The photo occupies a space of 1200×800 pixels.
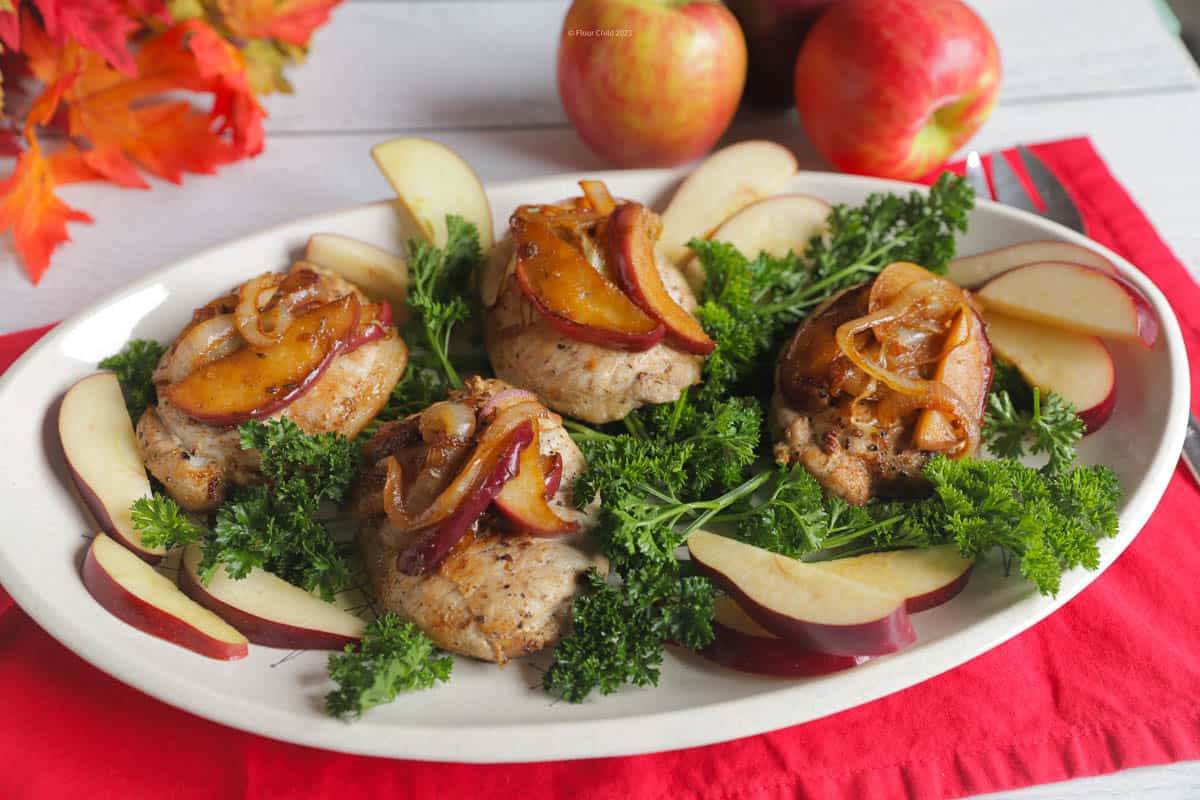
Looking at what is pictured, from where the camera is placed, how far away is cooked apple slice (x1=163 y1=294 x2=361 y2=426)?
105 inches

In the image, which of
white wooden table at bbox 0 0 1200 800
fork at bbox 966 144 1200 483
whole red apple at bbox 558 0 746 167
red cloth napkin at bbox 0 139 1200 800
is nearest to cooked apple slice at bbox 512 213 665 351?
red cloth napkin at bbox 0 139 1200 800

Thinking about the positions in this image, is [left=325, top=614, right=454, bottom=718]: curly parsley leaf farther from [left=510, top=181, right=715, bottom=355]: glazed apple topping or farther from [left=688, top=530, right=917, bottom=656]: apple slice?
[left=510, top=181, right=715, bottom=355]: glazed apple topping

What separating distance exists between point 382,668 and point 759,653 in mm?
870

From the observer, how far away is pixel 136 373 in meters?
2.97

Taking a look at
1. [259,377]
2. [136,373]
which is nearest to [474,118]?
[136,373]

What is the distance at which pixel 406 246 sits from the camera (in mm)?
3254

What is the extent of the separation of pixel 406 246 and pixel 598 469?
1126mm

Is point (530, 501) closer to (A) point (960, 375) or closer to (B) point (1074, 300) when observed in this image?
(A) point (960, 375)

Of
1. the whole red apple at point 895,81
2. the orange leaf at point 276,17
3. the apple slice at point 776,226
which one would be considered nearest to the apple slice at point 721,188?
the apple slice at point 776,226

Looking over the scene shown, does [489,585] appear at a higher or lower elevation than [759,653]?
higher

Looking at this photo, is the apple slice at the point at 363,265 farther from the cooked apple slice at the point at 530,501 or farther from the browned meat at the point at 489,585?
the cooked apple slice at the point at 530,501

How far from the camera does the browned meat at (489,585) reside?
2.35 metres

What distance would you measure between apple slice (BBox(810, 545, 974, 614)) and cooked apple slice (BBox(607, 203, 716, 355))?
75 centimetres

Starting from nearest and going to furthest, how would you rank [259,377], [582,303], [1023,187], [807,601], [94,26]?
[807,601] → [259,377] → [582,303] → [94,26] → [1023,187]
